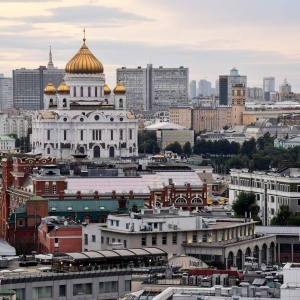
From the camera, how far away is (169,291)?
39688mm

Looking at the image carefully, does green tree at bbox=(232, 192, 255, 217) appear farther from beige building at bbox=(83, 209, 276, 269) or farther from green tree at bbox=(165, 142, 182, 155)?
green tree at bbox=(165, 142, 182, 155)

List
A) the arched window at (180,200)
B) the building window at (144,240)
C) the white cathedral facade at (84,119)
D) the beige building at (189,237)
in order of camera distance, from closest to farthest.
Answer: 1. the beige building at (189,237)
2. the building window at (144,240)
3. the arched window at (180,200)
4. the white cathedral facade at (84,119)

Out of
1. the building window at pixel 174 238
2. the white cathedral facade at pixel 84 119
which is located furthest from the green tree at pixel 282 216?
the white cathedral facade at pixel 84 119

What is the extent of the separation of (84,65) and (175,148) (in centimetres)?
4800

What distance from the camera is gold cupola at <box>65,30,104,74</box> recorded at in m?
142

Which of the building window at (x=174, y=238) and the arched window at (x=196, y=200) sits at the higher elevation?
the building window at (x=174, y=238)

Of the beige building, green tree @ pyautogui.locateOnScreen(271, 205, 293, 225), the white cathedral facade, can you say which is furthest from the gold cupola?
the beige building

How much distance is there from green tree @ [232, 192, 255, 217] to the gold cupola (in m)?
54.9

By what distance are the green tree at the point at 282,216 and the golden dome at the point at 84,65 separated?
60.9 metres

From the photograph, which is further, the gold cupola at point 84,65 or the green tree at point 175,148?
the green tree at point 175,148

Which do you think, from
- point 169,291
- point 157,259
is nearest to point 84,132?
point 157,259

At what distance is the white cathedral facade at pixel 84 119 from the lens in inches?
5438

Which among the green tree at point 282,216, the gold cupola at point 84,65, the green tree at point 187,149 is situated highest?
the gold cupola at point 84,65

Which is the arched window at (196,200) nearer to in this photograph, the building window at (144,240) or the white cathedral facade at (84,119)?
the building window at (144,240)
